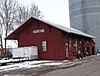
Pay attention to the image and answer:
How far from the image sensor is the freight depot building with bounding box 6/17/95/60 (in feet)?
115

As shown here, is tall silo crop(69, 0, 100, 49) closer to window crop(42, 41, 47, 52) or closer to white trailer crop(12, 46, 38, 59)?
window crop(42, 41, 47, 52)

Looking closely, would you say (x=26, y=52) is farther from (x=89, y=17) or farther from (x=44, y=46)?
(x=89, y=17)

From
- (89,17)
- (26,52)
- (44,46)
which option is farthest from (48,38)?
(89,17)

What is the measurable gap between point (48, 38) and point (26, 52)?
154 inches

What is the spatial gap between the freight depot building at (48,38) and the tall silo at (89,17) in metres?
41.9

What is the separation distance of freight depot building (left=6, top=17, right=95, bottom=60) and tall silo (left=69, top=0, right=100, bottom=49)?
41876 mm

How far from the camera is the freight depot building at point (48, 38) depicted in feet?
115

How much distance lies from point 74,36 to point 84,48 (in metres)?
6.40

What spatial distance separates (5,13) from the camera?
2104 inches

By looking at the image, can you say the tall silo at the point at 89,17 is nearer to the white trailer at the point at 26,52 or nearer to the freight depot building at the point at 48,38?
the freight depot building at the point at 48,38

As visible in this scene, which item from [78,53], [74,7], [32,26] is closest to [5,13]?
[32,26]

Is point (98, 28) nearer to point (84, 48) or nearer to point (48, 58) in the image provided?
point (84, 48)

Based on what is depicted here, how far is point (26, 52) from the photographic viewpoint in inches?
1368

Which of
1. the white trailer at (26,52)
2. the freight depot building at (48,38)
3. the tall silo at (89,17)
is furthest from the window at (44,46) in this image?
the tall silo at (89,17)
